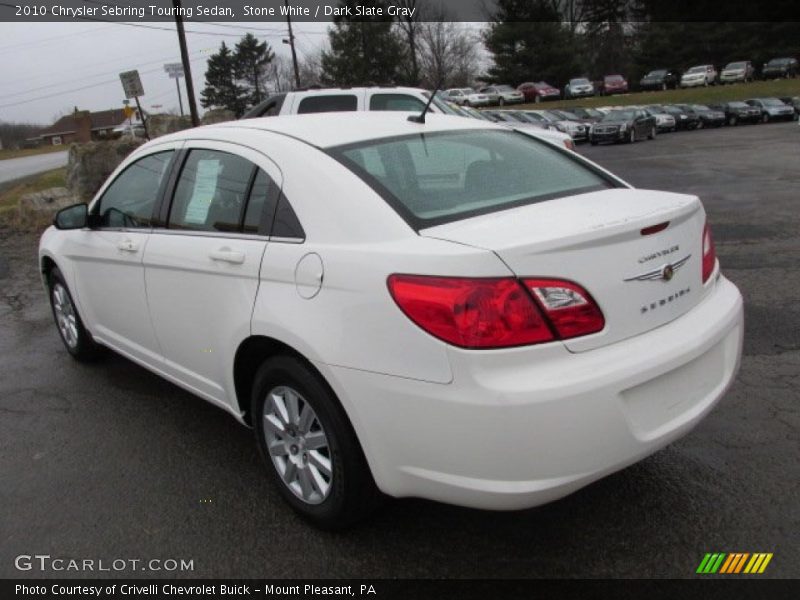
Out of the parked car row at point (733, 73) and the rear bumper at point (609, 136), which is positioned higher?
the parked car row at point (733, 73)

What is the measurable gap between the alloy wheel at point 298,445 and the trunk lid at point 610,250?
0.88m

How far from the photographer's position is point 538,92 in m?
55.1

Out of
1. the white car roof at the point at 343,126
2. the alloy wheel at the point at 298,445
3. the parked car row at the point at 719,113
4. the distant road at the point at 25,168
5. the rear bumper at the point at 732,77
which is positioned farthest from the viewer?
the rear bumper at the point at 732,77

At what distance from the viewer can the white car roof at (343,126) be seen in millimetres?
3141

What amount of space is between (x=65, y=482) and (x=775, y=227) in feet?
27.4

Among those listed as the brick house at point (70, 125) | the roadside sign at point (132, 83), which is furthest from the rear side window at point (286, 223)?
the brick house at point (70, 125)

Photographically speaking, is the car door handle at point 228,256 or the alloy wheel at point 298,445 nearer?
the alloy wheel at point 298,445

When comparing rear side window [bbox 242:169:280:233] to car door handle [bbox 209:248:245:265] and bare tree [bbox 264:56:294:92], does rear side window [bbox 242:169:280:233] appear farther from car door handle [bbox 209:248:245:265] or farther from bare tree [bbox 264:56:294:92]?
bare tree [bbox 264:56:294:92]

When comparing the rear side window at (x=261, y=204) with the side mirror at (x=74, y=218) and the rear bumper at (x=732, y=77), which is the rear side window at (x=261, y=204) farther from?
the rear bumper at (x=732, y=77)

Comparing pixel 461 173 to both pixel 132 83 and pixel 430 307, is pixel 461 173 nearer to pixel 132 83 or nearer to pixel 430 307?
pixel 430 307

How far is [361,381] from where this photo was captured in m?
2.44

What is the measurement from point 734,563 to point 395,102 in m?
8.40

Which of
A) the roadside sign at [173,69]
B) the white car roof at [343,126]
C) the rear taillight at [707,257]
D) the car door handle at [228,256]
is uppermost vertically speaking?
the roadside sign at [173,69]

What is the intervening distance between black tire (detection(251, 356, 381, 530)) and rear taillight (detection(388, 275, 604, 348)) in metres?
0.54
